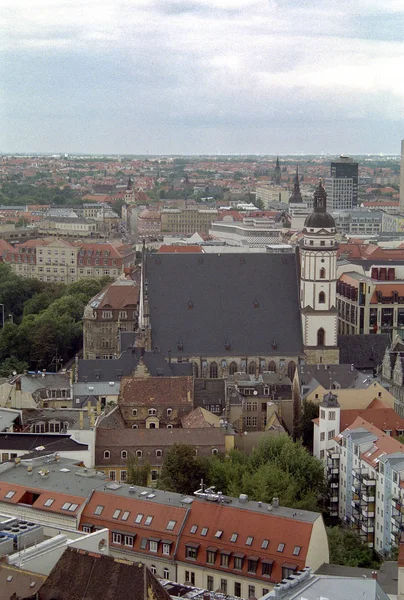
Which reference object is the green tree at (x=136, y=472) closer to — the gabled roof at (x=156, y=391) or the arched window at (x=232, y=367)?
the gabled roof at (x=156, y=391)

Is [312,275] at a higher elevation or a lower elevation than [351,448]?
higher

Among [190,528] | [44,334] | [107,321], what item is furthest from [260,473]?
[44,334]

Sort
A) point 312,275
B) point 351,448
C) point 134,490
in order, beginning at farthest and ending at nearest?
point 312,275
point 351,448
point 134,490

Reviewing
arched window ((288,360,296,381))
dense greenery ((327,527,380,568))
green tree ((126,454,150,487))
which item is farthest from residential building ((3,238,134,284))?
dense greenery ((327,527,380,568))

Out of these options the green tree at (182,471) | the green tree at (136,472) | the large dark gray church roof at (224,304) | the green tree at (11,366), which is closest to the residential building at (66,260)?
the green tree at (11,366)

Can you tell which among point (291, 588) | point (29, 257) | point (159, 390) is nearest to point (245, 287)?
point (159, 390)

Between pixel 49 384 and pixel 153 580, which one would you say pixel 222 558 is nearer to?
pixel 153 580

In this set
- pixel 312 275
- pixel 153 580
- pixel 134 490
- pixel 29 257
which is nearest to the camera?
pixel 153 580

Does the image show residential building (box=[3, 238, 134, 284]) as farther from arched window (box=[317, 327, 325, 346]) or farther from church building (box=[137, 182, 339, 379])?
arched window (box=[317, 327, 325, 346])
